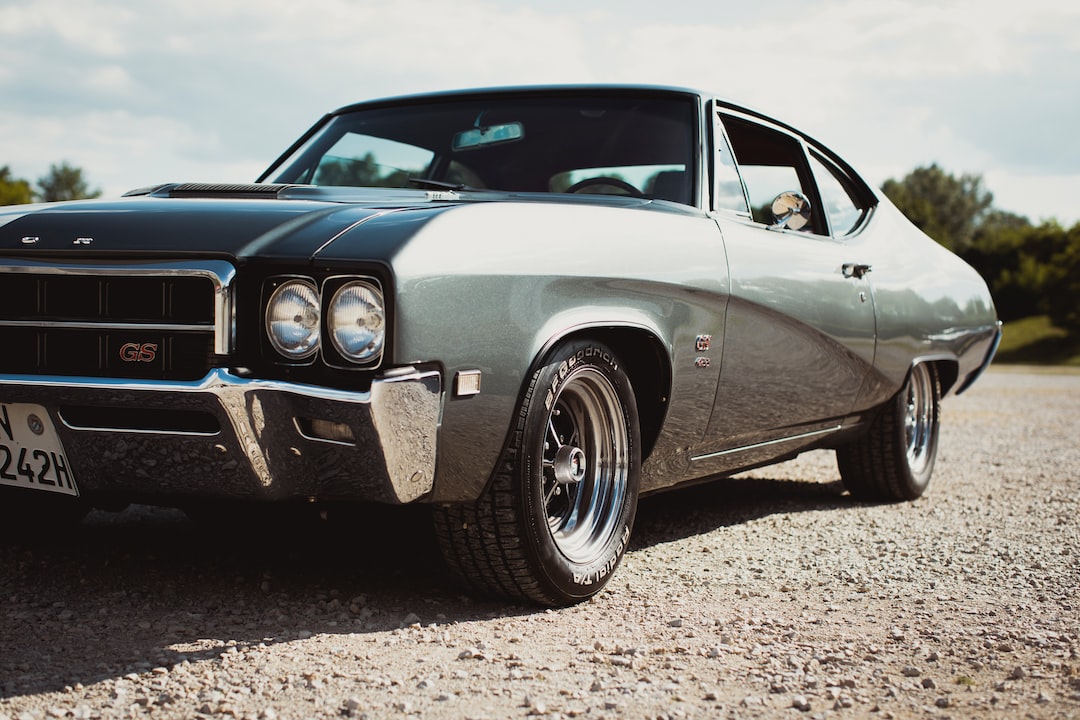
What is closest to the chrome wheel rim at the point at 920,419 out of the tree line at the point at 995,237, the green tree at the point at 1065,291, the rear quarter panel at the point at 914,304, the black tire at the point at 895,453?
the black tire at the point at 895,453

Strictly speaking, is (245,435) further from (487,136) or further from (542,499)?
(487,136)

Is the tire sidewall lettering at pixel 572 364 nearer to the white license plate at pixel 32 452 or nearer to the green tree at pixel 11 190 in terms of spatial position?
the white license plate at pixel 32 452

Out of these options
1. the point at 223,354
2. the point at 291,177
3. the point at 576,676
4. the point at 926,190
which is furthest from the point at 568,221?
the point at 926,190

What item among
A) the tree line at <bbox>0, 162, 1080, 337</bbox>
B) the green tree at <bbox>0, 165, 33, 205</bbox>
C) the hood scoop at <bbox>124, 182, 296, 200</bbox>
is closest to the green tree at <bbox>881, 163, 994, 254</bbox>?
the tree line at <bbox>0, 162, 1080, 337</bbox>

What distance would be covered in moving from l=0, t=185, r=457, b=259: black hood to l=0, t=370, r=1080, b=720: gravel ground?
944 mm

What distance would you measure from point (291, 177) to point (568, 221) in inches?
65.7

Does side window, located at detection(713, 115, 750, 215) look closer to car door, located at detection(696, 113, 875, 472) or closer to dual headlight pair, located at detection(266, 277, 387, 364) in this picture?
car door, located at detection(696, 113, 875, 472)

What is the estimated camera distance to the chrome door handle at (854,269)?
474cm

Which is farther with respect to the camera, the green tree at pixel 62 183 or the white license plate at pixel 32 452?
the green tree at pixel 62 183

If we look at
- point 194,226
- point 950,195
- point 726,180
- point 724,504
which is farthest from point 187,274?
point 950,195

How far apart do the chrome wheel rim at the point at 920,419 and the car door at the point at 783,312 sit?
962 mm

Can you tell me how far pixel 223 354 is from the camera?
105 inches

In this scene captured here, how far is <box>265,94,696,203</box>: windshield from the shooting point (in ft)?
13.5

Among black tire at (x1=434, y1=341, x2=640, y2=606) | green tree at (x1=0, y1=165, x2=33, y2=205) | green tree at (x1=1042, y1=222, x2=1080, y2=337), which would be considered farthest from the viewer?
green tree at (x1=0, y1=165, x2=33, y2=205)
